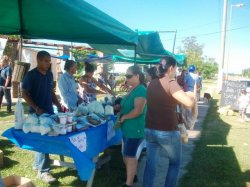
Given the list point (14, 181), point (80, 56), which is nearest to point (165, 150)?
point (14, 181)

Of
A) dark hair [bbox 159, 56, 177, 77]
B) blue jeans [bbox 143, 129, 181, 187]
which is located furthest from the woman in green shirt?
dark hair [bbox 159, 56, 177, 77]

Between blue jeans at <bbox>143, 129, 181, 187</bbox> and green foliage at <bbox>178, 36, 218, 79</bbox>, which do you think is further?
green foliage at <bbox>178, 36, 218, 79</bbox>

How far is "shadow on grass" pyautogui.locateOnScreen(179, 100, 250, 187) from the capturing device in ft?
15.9

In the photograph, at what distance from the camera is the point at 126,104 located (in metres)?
3.93

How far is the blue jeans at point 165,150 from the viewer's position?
11.4 feet

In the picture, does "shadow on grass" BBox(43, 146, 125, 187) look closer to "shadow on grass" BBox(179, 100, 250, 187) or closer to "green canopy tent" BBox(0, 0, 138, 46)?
"shadow on grass" BBox(179, 100, 250, 187)

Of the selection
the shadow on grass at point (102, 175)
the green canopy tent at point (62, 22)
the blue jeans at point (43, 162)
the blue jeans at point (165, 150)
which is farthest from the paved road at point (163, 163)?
the green canopy tent at point (62, 22)

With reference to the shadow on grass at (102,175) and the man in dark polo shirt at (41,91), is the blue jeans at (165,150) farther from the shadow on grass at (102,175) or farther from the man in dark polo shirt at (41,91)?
the man in dark polo shirt at (41,91)

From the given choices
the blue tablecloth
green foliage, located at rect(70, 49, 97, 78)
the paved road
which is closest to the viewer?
the blue tablecloth

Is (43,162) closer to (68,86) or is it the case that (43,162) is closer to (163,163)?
(68,86)

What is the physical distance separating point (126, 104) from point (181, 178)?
1.88 m

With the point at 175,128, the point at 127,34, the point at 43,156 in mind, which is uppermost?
the point at 127,34

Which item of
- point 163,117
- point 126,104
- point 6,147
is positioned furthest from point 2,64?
point 163,117

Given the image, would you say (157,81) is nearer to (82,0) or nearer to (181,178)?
(82,0)
